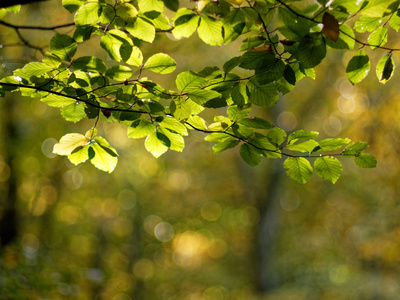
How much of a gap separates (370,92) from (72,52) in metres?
10.7

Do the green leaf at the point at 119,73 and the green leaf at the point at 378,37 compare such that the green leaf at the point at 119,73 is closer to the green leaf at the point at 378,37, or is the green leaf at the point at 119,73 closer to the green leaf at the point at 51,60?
the green leaf at the point at 51,60

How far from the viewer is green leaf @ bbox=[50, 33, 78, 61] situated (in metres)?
1.01

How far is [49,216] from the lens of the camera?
38.8ft

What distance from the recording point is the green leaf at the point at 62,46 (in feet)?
3.33

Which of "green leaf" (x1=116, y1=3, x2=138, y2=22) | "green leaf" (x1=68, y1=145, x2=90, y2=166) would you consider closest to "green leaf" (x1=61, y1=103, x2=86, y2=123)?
"green leaf" (x1=68, y1=145, x2=90, y2=166)

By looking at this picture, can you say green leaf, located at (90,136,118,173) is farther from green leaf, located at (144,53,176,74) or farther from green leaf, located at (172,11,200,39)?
green leaf, located at (172,11,200,39)

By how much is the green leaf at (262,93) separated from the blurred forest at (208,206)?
6.41 meters

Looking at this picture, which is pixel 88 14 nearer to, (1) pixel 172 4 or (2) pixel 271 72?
(1) pixel 172 4

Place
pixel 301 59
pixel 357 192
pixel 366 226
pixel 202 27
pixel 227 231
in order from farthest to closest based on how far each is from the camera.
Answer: pixel 227 231 → pixel 357 192 → pixel 366 226 → pixel 202 27 → pixel 301 59

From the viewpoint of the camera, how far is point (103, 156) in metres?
1.25

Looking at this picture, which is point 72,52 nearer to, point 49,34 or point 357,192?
point 49,34

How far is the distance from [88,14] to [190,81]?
368mm

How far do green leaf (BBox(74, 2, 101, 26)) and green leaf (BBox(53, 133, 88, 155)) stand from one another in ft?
1.23

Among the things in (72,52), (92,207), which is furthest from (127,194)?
(72,52)
